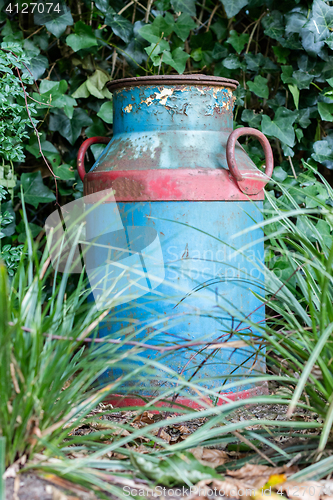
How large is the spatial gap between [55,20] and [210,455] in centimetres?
202

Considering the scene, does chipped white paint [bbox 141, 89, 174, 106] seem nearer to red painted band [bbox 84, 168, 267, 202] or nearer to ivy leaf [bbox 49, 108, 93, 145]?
red painted band [bbox 84, 168, 267, 202]

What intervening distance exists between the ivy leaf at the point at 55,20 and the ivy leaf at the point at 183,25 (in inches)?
20.0

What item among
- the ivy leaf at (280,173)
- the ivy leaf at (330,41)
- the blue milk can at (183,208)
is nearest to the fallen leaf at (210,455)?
the blue milk can at (183,208)

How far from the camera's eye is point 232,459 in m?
1.06

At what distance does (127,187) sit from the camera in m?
1.63

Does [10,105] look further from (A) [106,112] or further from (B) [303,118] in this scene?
(B) [303,118]

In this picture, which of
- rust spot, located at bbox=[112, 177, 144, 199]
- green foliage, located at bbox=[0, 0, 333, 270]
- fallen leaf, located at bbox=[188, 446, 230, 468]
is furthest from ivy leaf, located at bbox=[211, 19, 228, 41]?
fallen leaf, located at bbox=[188, 446, 230, 468]

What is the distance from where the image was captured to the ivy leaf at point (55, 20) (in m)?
2.19

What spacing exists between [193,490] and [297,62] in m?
2.10

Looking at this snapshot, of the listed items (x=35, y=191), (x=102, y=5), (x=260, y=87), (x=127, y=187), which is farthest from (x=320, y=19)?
(x=35, y=191)

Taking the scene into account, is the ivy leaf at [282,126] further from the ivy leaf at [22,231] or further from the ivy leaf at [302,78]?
the ivy leaf at [22,231]

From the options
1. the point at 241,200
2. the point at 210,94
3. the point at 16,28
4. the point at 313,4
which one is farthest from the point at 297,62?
the point at 16,28

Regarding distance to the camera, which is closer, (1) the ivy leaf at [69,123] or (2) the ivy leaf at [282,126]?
(2) the ivy leaf at [282,126]

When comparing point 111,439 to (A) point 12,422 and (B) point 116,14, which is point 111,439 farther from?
(B) point 116,14
